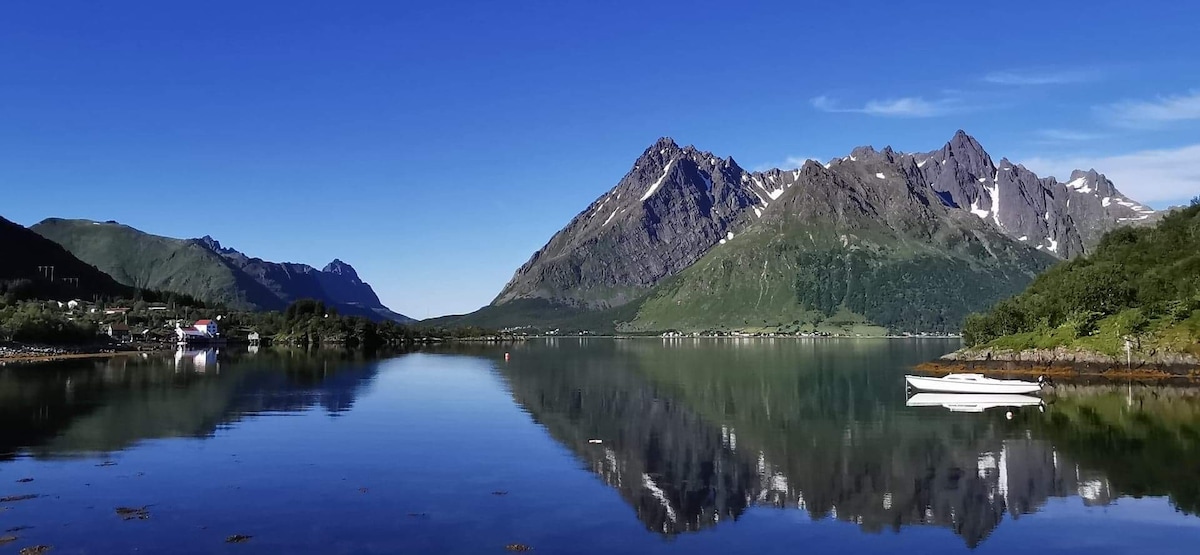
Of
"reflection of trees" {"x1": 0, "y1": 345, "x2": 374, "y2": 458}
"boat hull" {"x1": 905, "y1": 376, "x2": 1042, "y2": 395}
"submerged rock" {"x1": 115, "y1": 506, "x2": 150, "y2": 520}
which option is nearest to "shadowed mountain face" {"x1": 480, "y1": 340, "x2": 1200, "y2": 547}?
"boat hull" {"x1": 905, "y1": 376, "x2": 1042, "y2": 395}

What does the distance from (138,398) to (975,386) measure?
302ft

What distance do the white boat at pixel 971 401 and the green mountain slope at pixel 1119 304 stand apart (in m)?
33.7

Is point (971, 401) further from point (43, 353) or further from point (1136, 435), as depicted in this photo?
point (43, 353)

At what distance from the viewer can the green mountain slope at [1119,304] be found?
118125 millimetres

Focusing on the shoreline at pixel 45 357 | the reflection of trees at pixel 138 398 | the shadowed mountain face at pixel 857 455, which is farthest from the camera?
the shoreline at pixel 45 357

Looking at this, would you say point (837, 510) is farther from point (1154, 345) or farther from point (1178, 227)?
point (1178, 227)

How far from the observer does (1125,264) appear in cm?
14988

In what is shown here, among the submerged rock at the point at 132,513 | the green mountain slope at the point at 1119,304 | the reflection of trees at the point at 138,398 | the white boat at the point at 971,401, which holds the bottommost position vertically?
the white boat at the point at 971,401

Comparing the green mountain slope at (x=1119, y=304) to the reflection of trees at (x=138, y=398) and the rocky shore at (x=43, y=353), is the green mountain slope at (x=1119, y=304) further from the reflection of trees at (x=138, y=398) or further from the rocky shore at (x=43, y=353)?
the rocky shore at (x=43, y=353)

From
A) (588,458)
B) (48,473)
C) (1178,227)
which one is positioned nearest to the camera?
(48,473)

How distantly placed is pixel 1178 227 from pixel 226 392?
166 m

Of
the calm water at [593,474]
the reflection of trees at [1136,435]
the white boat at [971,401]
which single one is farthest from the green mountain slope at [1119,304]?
the white boat at [971,401]

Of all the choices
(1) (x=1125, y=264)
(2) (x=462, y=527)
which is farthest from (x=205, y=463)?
(1) (x=1125, y=264)

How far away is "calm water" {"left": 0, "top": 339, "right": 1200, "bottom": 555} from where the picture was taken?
3384 cm
